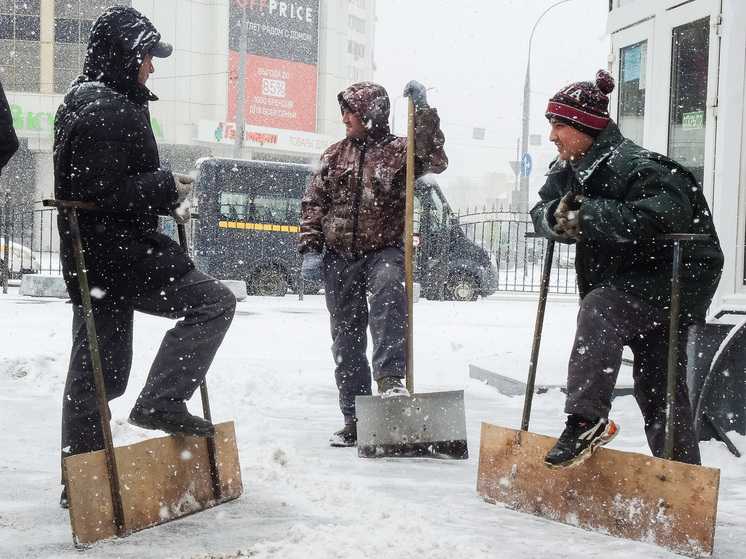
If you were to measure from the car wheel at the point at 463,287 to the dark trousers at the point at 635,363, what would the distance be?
46.0 feet

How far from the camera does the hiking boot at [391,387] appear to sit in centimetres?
443

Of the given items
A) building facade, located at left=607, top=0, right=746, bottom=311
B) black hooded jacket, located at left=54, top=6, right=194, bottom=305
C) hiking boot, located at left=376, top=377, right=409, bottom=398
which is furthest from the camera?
building facade, located at left=607, top=0, right=746, bottom=311

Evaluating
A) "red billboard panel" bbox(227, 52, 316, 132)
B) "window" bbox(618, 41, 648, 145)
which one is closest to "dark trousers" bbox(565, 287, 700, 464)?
"window" bbox(618, 41, 648, 145)

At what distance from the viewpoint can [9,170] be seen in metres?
34.2

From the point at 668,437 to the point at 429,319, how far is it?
9743mm

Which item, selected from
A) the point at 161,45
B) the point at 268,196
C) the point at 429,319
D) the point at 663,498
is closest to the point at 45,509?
the point at 161,45

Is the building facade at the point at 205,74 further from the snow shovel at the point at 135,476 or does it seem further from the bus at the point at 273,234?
the snow shovel at the point at 135,476

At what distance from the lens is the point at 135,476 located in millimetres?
3092

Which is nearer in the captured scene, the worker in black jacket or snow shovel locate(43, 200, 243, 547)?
snow shovel locate(43, 200, 243, 547)

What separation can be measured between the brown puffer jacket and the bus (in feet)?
38.3

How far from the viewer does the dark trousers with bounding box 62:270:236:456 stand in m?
3.16

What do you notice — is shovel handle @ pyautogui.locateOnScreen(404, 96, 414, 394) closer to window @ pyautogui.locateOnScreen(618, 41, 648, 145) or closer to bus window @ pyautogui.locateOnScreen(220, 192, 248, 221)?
window @ pyautogui.locateOnScreen(618, 41, 648, 145)

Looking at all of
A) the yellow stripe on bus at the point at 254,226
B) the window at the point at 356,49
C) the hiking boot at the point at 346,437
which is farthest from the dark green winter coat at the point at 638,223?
the window at the point at 356,49

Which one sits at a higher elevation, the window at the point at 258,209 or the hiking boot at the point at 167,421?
the window at the point at 258,209
